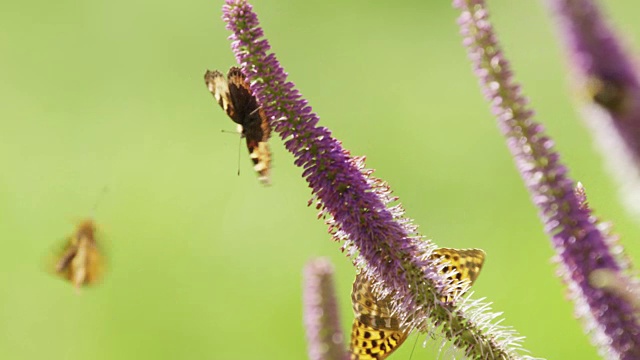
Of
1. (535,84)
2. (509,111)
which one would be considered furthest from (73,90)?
(509,111)

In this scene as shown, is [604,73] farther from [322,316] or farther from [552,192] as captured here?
[322,316]

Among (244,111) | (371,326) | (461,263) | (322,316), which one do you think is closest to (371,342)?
(371,326)

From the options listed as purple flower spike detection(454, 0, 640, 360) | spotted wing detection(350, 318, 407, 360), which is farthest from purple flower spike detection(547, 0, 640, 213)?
spotted wing detection(350, 318, 407, 360)

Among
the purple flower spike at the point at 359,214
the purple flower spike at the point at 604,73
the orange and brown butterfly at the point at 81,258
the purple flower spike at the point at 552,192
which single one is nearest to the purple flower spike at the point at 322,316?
the purple flower spike at the point at 552,192

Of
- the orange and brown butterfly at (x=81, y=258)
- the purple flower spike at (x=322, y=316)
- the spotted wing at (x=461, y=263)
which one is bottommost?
the purple flower spike at (x=322, y=316)

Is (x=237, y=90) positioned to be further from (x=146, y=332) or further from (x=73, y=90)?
(x=73, y=90)

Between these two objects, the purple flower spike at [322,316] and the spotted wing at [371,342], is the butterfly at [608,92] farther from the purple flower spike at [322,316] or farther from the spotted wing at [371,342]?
the spotted wing at [371,342]
